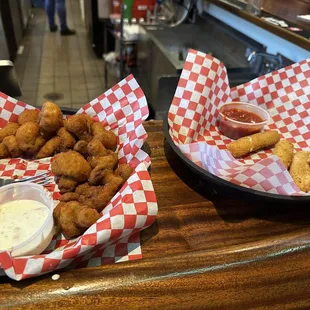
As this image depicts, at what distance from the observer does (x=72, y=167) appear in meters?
1.08

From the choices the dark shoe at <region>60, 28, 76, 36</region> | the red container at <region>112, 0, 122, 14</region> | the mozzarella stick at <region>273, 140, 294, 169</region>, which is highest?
the mozzarella stick at <region>273, 140, 294, 169</region>

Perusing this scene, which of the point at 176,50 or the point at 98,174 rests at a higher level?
the point at 98,174

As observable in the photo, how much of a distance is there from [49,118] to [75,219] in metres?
0.50

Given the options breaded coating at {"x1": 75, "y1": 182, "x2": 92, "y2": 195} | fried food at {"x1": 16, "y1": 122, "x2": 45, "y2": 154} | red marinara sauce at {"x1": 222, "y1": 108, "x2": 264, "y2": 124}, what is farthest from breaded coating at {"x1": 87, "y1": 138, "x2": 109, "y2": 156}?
red marinara sauce at {"x1": 222, "y1": 108, "x2": 264, "y2": 124}

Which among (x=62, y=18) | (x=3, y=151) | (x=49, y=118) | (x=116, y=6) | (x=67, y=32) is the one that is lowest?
(x=67, y=32)

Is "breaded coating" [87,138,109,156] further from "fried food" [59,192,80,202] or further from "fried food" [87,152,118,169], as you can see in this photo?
"fried food" [59,192,80,202]

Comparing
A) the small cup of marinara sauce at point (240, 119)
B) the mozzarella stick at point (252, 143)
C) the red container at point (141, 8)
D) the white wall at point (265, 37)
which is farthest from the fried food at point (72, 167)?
the red container at point (141, 8)

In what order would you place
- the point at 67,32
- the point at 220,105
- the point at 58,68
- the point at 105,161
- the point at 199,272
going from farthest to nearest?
the point at 67,32
the point at 58,68
the point at 220,105
the point at 105,161
the point at 199,272

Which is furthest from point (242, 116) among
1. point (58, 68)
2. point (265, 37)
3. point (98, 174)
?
point (58, 68)

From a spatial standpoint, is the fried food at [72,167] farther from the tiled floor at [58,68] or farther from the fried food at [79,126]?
the tiled floor at [58,68]

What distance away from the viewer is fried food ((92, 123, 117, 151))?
1.22 metres

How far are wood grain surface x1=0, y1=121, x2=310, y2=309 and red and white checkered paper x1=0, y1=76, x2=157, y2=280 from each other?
1.7 inches

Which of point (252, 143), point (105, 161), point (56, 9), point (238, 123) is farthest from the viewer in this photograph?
point (56, 9)

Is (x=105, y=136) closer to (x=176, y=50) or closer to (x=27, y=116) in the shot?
(x=27, y=116)
